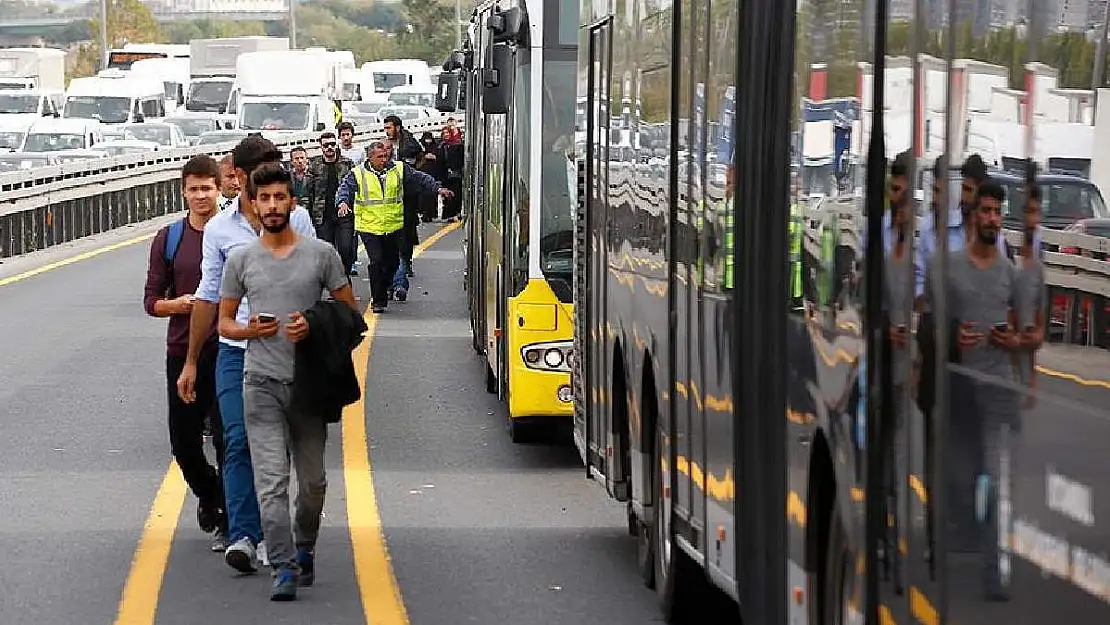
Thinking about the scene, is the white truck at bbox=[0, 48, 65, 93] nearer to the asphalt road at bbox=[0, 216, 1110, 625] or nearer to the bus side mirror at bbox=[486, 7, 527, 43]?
the asphalt road at bbox=[0, 216, 1110, 625]

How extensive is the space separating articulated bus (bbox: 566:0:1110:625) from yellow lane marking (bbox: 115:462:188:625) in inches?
78.3

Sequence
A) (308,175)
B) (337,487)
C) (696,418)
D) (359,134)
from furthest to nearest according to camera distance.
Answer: (359,134)
(308,175)
(337,487)
(696,418)

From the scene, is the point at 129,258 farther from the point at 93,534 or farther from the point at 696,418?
the point at 696,418

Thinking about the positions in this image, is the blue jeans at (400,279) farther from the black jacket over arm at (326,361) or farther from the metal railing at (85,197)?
the black jacket over arm at (326,361)

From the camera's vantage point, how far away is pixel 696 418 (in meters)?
8.14

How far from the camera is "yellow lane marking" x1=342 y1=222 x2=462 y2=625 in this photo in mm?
9781

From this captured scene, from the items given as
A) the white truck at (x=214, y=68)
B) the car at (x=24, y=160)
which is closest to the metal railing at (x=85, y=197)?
the car at (x=24, y=160)

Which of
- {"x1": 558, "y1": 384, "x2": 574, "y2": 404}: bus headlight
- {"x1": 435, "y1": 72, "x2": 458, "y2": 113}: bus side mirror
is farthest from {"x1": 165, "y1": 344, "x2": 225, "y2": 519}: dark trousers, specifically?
{"x1": 435, "y1": 72, "x2": 458, "y2": 113}: bus side mirror

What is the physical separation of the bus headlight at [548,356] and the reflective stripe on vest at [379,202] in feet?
31.7

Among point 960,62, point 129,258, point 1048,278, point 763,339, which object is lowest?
point 129,258

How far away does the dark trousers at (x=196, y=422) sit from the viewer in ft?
35.4

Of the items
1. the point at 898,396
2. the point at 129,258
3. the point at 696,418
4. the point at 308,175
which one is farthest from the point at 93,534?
the point at 129,258

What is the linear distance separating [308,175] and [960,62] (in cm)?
1958

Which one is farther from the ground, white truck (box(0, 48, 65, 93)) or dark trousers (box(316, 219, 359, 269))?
white truck (box(0, 48, 65, 93))
